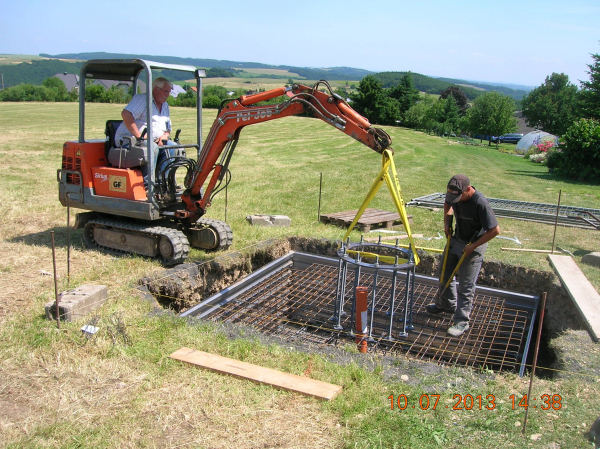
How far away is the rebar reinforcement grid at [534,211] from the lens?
10906 millimetres

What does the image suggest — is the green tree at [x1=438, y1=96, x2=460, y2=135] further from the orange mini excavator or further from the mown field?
the orange mini excavator

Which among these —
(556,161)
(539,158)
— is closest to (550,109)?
(539,158)

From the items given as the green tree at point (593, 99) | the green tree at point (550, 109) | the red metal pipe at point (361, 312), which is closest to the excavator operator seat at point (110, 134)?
the red metal pipe at point (361, 312)

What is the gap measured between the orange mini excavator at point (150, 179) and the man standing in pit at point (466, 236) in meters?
1.90

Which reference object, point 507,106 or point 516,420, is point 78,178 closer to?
point 516,420

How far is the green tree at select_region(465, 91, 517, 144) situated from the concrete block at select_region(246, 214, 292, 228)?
4423cm

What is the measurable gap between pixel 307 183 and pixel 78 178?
26.8 ft

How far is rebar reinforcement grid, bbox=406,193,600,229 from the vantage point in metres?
10.9

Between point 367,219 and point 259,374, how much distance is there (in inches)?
247

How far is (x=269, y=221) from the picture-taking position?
9.52 m

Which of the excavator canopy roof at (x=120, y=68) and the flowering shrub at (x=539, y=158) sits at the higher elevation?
the excavator canopy roof at (x=120, y=68)

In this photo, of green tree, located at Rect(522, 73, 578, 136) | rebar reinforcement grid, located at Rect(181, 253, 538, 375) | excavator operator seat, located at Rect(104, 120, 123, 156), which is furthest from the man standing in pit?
green tree, located at Rect(522, 73, 578, 136)

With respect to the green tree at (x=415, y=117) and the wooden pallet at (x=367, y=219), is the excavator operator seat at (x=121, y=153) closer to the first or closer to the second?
the wooden pallet at (x=367, y=219)

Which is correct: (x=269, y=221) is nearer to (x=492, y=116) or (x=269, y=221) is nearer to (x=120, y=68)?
(x=120, y=68)
